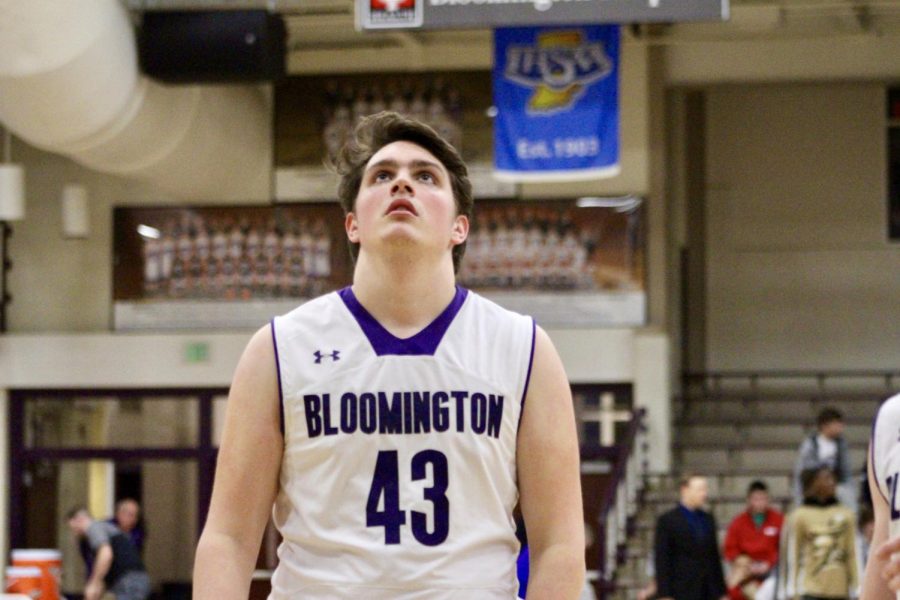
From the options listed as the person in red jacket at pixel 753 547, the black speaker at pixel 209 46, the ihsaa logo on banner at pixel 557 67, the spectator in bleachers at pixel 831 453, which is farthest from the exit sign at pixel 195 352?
the spectator in bleachers at pixel 831 453

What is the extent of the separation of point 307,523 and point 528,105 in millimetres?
11531

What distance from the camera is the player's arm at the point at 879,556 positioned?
3969 mm

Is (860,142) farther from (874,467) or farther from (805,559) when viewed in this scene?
(874,467)

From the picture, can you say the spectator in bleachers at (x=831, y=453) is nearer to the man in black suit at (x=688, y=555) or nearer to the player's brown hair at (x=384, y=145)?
the man in black suit at (x=688, y=555)

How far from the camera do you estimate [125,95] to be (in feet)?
47.5

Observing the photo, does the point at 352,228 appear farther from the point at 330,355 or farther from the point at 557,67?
the point at 557,67

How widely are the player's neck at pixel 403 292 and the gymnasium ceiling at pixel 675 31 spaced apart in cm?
1277

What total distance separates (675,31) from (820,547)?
6763mm

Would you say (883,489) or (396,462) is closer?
(396,462)

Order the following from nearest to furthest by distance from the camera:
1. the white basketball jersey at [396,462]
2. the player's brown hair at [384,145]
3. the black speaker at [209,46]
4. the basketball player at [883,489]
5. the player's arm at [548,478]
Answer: the white basketball jersey at [396,462]
the player's arm at [548,478]
the player's brown hair at [384,145]
the basketball player at [883,489]
the black speaker at [209,46]

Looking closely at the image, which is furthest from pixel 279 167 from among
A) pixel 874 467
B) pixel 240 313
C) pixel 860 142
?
pixel 874 467

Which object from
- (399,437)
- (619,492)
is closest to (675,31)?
(619,492)

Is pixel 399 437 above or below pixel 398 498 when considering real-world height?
above

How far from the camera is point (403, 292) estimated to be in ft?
10.6
